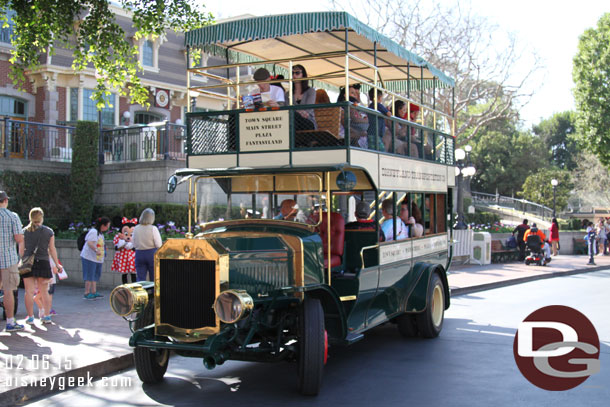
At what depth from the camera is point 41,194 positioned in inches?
739

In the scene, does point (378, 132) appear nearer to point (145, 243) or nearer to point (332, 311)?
point (332, 311)

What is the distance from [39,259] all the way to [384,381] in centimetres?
555

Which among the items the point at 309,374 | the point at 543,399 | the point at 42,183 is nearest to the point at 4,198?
the point at 309,374

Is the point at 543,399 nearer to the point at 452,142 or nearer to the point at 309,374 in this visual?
the point at 309,374

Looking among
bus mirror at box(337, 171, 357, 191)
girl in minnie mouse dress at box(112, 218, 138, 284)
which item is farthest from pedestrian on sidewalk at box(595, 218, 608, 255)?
bus mirror at box(337, 171, 357, 191)

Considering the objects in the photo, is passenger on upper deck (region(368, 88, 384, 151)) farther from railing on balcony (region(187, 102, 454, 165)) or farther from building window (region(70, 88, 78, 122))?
building window (region(70, 88, 78, 122))

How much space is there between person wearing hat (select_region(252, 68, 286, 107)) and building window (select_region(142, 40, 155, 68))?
21155mm

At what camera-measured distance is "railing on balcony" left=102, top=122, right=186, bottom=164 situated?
19.8 metres

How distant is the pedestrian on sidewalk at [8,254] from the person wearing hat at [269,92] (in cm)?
393

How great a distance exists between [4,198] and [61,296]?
4437 mm

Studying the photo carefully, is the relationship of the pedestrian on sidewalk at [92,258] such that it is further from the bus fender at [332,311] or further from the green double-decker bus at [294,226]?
the bus fender at [332,311]

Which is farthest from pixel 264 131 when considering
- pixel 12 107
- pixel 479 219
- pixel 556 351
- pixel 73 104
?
pixel 479 219

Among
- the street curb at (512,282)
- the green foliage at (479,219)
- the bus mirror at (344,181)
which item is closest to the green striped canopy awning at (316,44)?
the bus mirror at (344,181)

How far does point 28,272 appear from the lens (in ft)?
30.2
